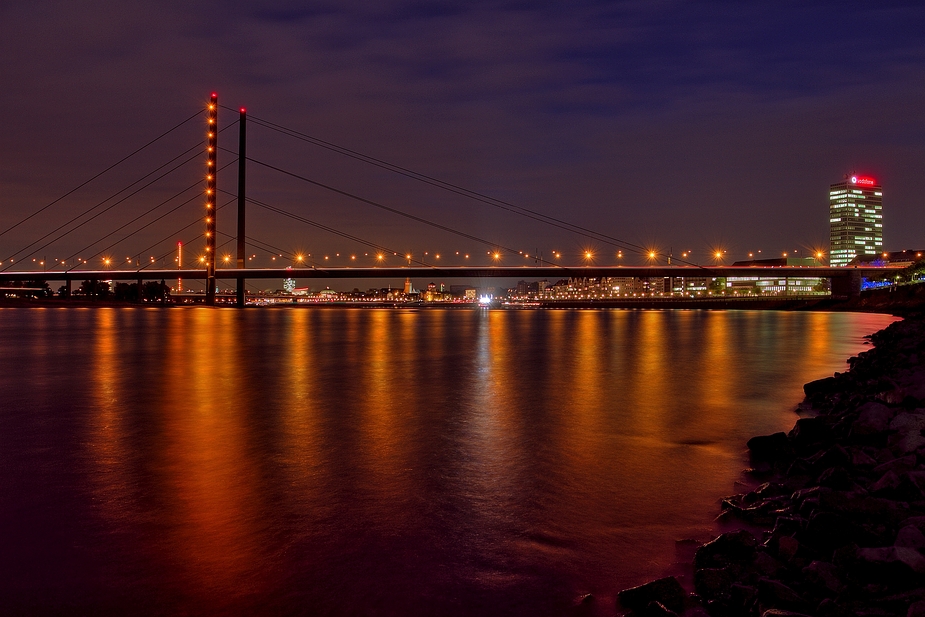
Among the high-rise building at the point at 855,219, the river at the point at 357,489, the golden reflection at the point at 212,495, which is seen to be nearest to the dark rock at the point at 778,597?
the river at the point at 357,489

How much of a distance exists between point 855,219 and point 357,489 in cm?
22316

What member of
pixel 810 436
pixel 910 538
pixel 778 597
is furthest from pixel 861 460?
pixel 778 597

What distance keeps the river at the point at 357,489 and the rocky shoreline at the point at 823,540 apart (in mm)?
314

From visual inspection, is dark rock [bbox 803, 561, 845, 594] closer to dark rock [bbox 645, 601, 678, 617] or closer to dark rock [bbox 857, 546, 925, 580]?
dark rock [bbox 857, 546, 925, 580]

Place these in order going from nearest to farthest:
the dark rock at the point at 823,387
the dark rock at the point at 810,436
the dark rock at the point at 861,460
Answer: the dark rock at the point at 861,460, the dark rock at the point at 810,436, the dark rock at the point at 823,387

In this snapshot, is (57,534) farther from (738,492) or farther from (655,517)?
(738,492)

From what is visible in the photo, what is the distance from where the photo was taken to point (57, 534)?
4152 mm

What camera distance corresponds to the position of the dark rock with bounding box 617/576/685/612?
3.17 metres

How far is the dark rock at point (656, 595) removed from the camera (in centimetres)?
317

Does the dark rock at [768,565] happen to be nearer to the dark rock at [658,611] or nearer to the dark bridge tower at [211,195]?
the dark rock at [658,611]

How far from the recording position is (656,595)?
322cm

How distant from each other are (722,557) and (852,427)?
131 inches

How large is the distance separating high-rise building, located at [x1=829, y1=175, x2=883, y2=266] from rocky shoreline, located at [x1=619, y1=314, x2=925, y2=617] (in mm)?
215196

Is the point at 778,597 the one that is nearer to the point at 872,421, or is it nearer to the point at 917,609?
the point at 917,609
